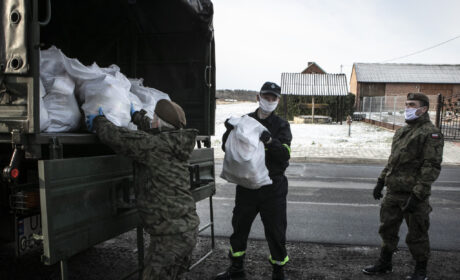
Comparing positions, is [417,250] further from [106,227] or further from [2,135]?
[2,135]

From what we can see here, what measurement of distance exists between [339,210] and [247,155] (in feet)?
11.8

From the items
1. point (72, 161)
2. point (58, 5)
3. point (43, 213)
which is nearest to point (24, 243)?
point (43, 213)

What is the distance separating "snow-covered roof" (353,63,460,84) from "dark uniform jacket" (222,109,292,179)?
149 feet

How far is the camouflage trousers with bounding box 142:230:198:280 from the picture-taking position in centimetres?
272

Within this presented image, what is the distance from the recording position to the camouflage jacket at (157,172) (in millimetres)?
2707

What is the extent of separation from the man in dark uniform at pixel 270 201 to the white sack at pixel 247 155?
0.34 feet

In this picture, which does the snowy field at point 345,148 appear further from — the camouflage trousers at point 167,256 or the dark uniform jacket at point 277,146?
the camouflage trousers at point 167,256

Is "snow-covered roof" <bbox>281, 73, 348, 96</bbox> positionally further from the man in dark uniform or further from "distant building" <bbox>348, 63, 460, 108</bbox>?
the man in dark uniform

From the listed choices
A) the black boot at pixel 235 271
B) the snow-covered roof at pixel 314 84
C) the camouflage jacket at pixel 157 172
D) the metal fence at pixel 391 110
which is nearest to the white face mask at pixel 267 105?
the camouflage jacket at pixel 157 172

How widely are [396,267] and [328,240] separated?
1009 millimetres

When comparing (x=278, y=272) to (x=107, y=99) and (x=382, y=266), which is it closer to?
(x=382, y=266)

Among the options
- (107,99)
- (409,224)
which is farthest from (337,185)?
(107,99)

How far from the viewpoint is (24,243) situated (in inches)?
98.7

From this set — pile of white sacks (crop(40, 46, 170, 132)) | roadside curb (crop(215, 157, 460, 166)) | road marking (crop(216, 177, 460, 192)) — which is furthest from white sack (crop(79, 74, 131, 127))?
roadside curb (crop(215, 157, 460, 166))
